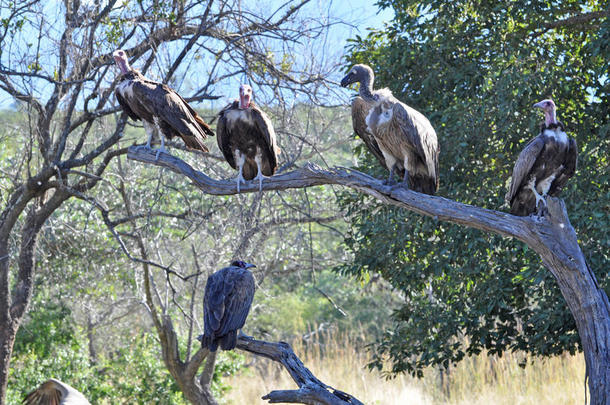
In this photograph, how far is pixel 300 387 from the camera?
4699mm

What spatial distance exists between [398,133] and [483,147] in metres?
2.31

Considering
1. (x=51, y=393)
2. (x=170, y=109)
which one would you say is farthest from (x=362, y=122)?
(x=51, y=393)

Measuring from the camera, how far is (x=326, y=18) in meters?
7.12

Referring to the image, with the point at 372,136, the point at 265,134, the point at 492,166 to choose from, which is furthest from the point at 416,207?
the point at 492,166

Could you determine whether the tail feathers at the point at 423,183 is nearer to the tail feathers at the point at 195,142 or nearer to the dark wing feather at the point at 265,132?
the dark wing feather at the point at 265,132

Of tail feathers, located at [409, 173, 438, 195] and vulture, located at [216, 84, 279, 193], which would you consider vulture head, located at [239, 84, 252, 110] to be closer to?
vulture, located at [216, 84, 279, 193]

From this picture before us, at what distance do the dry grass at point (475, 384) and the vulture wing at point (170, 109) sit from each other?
453 centimetres

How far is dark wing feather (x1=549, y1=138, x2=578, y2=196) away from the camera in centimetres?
500

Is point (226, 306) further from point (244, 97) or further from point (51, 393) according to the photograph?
point (51, 393)

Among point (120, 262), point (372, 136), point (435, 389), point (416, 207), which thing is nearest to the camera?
point (416, 207)

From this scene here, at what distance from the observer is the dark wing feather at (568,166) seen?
5000 millimetres

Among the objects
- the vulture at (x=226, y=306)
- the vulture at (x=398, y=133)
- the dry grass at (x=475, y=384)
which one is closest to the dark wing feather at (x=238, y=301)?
the vulture at (x=226, y=306)

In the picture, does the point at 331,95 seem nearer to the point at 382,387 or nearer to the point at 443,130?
the point at 443,130

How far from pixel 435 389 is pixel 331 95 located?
494cm
